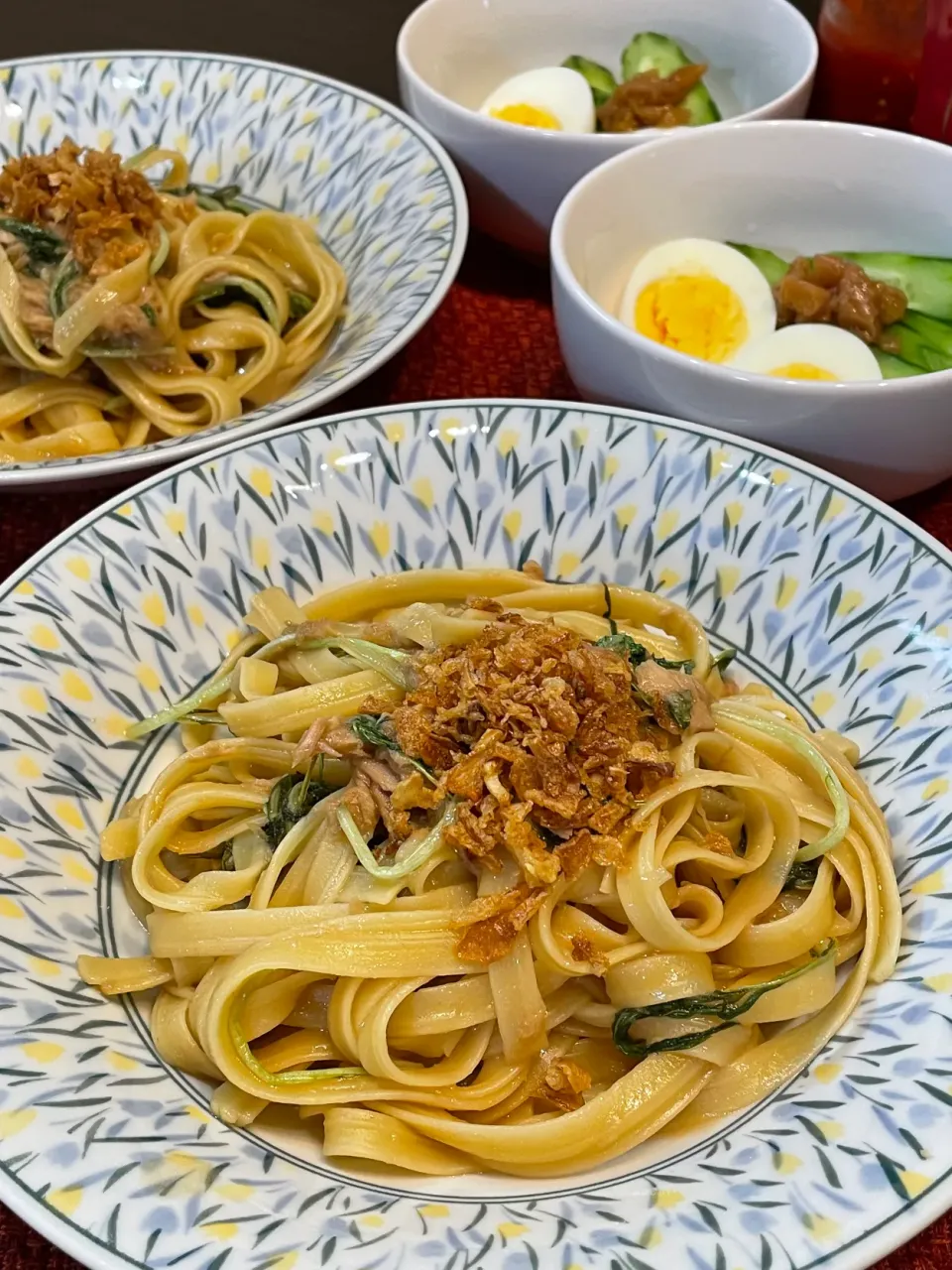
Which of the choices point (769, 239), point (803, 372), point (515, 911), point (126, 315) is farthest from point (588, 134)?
point (515, 911)

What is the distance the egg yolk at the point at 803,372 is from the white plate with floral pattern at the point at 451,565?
0.71 meters

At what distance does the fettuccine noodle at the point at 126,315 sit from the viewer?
288cm

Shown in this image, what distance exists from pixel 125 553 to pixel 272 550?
0.98 ft

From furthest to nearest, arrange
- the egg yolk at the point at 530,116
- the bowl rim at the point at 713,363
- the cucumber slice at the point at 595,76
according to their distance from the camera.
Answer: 1. the cucumber slice at the point at 595,76
2. the egg yolk at the point at 530,116
3. the bowl rim at the point at 713,363

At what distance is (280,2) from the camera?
16.8 ft

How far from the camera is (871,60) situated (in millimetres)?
3381

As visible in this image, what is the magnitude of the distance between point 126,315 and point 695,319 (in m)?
1.51

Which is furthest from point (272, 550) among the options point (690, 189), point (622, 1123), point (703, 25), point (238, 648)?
point (703, 25)

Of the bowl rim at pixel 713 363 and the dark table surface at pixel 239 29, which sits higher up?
the bowl rim at pixel 713 363

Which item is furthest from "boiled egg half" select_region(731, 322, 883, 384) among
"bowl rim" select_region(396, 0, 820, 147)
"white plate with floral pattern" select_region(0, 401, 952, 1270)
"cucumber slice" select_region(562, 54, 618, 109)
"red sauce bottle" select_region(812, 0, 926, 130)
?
"cucumber slice" select_region(562, 54, 618, 109)

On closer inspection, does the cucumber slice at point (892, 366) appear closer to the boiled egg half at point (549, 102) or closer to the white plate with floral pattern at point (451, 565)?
the white plate with floral pattern at point (451, 565)

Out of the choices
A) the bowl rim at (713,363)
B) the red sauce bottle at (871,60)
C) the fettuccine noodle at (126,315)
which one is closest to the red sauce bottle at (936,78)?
the red sauce bottle at (871,60)

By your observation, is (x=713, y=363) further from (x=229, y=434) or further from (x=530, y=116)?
(x=530, y=116)

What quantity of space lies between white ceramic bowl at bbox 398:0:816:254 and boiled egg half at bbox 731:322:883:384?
0.64m
